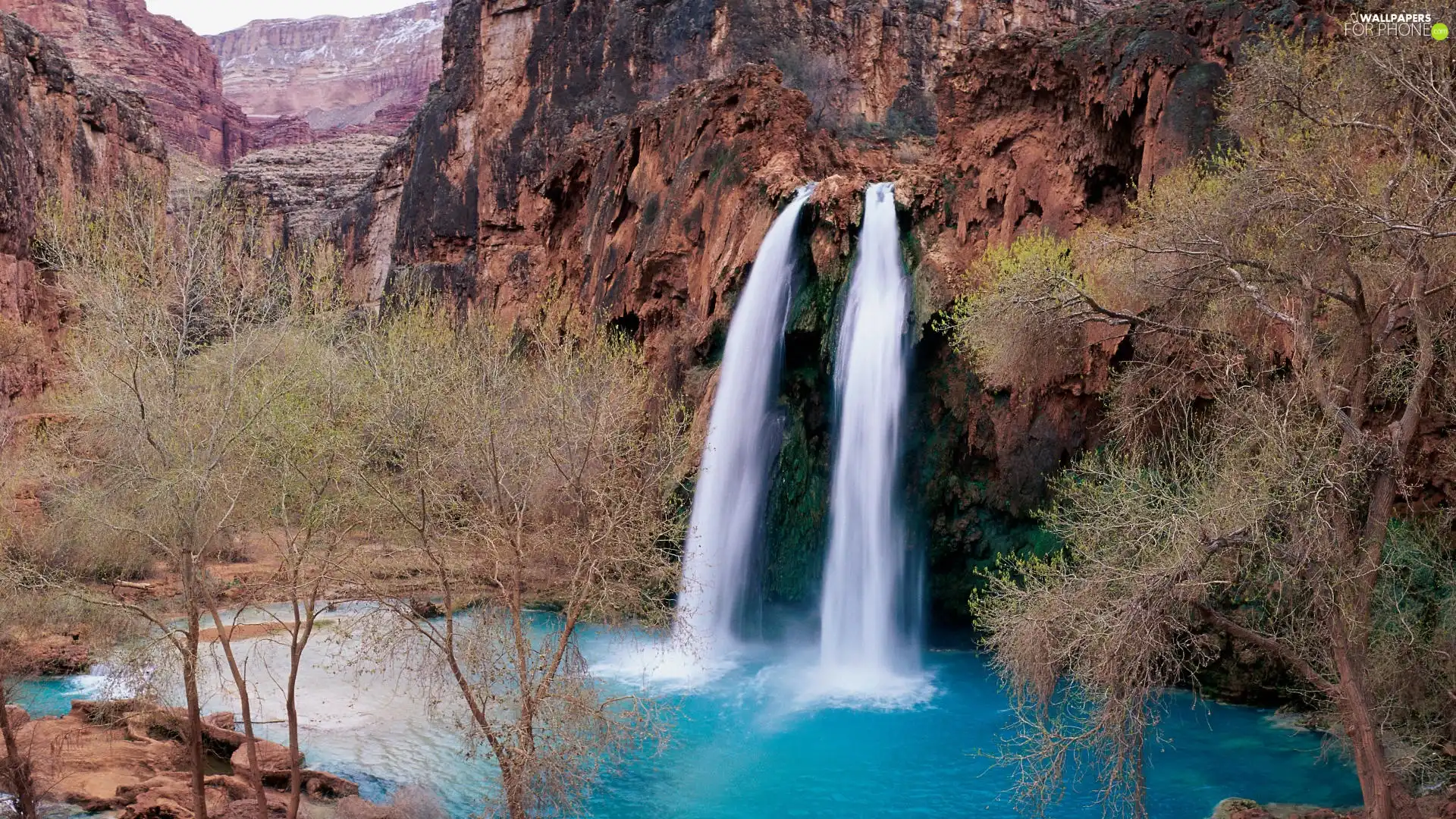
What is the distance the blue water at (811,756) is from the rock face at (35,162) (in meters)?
21.9

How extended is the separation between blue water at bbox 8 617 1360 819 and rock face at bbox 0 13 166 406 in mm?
21884

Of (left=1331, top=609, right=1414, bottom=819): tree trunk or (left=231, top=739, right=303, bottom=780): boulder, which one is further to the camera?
(left=231, top=739, right=303, bottom=780): boulder

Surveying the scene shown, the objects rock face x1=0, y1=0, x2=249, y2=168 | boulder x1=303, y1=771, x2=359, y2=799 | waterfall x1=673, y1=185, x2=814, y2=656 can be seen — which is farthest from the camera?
rock face x1=0, y1=0, x2=249, y2=168

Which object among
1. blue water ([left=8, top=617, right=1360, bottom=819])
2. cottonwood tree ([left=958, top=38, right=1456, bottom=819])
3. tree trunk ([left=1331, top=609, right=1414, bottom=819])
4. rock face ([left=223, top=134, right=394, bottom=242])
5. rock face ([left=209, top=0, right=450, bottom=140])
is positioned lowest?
blue water ([left=8, top=617, right=1360, bottom=819])

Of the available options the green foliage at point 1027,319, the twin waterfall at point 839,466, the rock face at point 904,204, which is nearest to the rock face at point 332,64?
the rock face at point 904,204

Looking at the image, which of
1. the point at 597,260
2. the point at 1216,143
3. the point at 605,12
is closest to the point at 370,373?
the point at 1216,143

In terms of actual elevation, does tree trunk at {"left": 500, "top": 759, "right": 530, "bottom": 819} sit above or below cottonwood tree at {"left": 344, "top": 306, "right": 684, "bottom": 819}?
below

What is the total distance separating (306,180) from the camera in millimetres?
80750

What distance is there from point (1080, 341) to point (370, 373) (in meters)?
12.5

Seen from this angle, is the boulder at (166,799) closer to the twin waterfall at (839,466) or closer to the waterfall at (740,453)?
the twin waterfall at (839,466)

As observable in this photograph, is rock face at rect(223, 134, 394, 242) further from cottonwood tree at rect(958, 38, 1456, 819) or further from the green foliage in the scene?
cottonwood tree at rect(958, 38, 1456, 819)

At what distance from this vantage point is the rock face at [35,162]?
118 ft

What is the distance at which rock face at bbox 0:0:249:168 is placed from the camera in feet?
325

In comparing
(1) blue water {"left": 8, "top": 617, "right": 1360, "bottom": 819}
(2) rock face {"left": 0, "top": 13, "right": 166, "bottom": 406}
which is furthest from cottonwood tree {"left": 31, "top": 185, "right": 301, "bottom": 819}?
(2) rock face {"left": 0, "top": 13, "right": 166, "bottom": 406}
